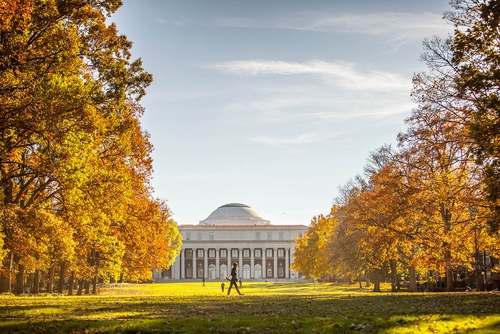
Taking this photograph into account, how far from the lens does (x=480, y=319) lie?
15344 mm

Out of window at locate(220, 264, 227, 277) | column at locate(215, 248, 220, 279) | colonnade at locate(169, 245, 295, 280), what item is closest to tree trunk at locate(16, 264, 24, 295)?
colonnade at locate(169, 245, 295, 280)

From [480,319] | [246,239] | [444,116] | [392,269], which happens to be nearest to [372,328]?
[480,319]

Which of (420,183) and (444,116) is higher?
(444,116)

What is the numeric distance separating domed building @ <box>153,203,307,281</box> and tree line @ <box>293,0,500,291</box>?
125 m

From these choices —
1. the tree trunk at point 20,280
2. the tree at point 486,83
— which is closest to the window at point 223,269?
the tree trunk at point 20,280

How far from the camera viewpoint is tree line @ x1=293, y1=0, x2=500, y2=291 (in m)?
20.8

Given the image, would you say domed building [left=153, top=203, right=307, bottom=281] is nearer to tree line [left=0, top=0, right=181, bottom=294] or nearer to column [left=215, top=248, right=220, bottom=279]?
column [left=215, top=248, right=220, bottom=279]

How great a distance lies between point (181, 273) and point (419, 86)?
524 feet

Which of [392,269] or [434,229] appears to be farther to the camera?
[392,269]

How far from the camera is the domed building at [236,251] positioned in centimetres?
18288

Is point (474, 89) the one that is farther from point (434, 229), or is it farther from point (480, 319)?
point (434, 229)

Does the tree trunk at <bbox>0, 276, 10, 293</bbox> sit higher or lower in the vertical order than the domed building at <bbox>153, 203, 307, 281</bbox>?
lower

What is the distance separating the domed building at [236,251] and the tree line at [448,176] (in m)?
125

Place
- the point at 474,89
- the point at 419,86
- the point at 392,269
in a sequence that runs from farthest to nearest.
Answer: the point at 392,269, the point at 419,86, the point at 474,89
